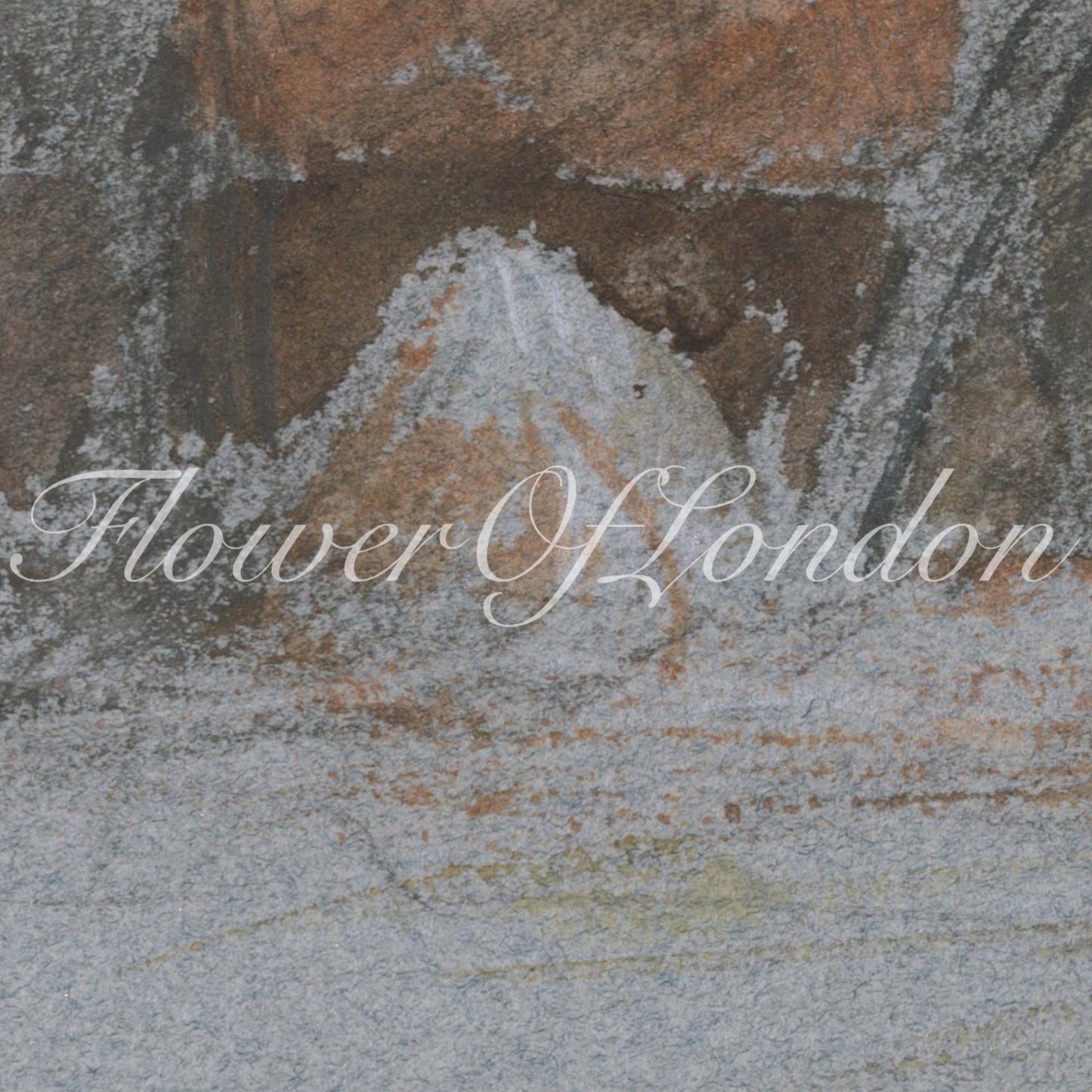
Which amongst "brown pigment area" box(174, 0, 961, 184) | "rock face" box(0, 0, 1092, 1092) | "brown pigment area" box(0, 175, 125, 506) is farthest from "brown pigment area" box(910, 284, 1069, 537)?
"brown pigment area" box(0, 175, 125, 506)

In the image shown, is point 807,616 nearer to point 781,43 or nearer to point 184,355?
point 781,43

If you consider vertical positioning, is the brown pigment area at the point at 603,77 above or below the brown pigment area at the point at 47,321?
above

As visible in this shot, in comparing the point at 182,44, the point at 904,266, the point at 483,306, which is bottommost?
the point at 483,306

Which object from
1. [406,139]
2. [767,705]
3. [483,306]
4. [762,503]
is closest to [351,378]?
[483,306]

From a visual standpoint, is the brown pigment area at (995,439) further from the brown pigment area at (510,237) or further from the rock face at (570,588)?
the brown pigment area at (510,237)

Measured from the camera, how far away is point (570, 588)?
1322 millimetres

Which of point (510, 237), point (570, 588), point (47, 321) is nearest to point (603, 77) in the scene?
point (510, 237)

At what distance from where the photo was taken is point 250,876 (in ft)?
4.27

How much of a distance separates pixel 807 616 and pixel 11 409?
948 millimetres

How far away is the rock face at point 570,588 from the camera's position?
4.28 feet

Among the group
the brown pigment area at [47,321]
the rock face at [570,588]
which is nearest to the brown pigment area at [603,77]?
the rock face at [570,588]

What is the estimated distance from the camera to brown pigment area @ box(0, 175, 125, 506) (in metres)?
1.30

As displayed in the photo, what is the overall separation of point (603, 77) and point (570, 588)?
60 cm

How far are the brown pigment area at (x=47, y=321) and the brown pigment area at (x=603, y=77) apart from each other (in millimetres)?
215
